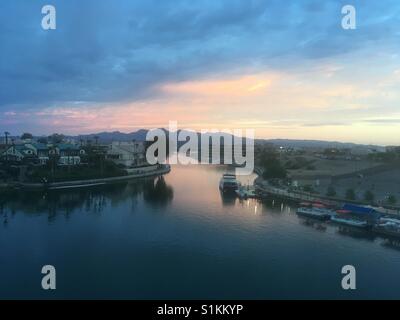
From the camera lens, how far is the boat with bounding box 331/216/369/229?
5879 millimetres

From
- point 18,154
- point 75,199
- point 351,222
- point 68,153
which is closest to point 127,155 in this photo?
point 68,153

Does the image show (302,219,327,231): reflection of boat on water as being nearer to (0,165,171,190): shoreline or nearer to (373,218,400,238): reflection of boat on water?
(373,218,400,238): reflection of boat on water

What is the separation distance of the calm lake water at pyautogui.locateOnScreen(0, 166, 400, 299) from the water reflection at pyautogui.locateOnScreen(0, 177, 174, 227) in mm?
55

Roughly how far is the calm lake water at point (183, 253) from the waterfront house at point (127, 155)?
19.8 ft

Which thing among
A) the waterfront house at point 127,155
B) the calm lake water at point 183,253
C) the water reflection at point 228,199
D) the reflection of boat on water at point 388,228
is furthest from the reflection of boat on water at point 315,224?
the waterfront house at point 127,155

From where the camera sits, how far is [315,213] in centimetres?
664

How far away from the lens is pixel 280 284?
383cm

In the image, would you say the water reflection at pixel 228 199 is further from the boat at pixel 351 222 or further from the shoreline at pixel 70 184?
the shoreline at pixel 70 184

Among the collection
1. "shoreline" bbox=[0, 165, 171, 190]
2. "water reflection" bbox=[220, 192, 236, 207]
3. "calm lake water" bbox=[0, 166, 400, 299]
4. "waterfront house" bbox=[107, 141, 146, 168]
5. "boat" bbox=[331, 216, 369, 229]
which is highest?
"waterfront house" bbox=[107, 141, 146, 168]

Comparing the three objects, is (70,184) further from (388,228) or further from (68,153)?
(388,228)

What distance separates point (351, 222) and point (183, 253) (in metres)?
2.92

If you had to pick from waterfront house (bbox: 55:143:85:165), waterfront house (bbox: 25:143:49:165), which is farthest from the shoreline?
waterfront house (bbox: 25:143:49:165)
